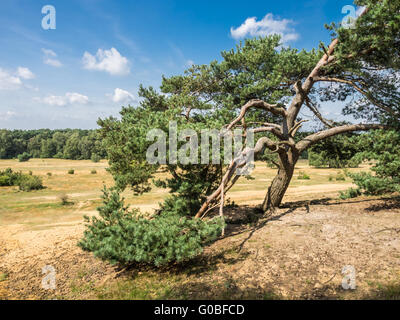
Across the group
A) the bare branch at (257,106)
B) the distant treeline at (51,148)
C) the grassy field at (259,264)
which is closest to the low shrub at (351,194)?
the grassy field at (259,264)

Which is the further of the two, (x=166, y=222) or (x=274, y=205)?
(x=274, y=205)

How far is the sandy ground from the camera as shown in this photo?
418cm

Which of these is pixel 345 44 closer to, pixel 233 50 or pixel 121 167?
pixel 233 50

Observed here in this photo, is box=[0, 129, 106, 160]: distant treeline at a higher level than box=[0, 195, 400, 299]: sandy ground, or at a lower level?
higher

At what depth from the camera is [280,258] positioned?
5.09 meters

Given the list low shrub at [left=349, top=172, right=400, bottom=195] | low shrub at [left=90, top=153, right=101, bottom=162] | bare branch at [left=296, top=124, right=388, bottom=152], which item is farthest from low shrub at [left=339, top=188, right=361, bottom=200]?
low shrub at [left=90, top=153, right=101, bottom=162]

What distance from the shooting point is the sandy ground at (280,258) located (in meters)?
4.18

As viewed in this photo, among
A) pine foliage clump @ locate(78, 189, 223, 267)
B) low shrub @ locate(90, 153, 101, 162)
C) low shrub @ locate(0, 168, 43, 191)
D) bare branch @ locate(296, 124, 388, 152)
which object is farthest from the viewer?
low shrub @ locate(90, 153, 101, 162)

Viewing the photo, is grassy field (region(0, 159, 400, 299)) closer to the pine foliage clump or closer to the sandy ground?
the sandy ground

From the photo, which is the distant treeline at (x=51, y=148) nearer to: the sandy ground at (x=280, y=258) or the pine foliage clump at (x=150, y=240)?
the sandy ground at (x=280, y=258)

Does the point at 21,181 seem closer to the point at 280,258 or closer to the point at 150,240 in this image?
the point at 150,240

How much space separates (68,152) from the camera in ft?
247
